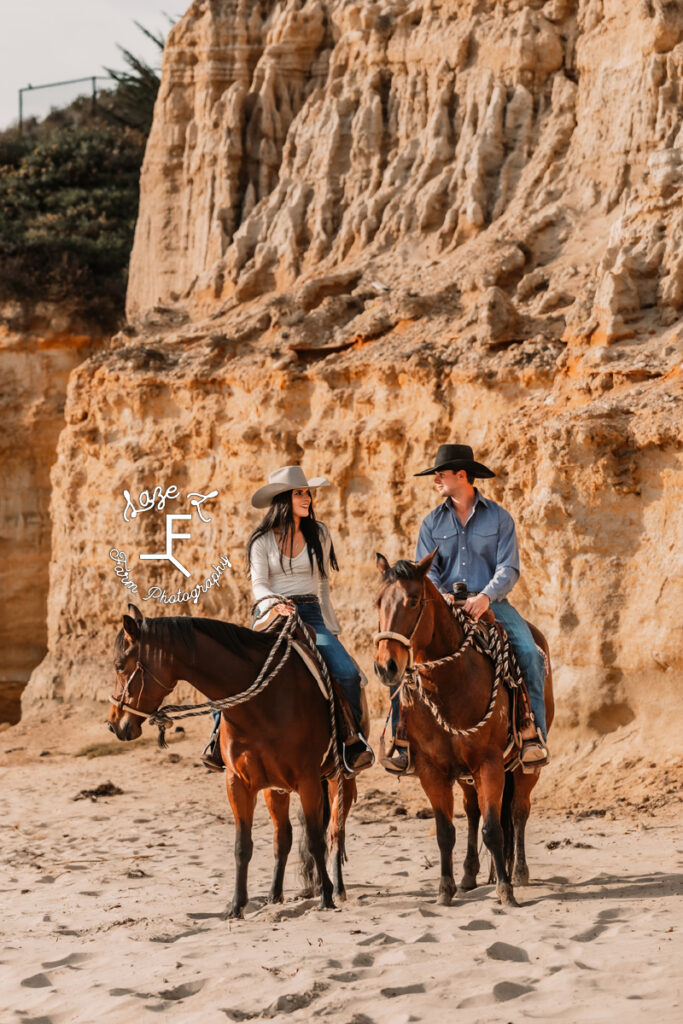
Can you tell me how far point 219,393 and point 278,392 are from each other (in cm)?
133

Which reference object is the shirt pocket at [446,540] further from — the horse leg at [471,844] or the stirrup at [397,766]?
the horse leg at [471,844]

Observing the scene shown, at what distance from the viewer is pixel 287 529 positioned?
787 centimetres

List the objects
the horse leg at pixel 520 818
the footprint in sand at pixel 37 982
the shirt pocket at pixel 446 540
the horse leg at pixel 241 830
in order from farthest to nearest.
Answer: the horse leg at pixel 520 818, the shirt pocket at pixel 446 540, the horse leg at pixel 241 830, the footprint in sand at pixel 37 982

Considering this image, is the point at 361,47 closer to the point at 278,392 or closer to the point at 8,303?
the point at 278,392

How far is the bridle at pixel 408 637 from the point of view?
6.40 meters

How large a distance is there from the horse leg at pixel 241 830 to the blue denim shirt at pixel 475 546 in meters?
1.78

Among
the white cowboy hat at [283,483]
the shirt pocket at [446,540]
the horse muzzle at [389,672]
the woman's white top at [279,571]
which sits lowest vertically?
the horse muzzle at [389,672]

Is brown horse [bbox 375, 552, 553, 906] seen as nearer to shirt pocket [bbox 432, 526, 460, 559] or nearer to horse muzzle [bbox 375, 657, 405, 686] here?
horse muzzle [bbox 375, 657, 405, 686]

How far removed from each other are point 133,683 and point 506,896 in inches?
100

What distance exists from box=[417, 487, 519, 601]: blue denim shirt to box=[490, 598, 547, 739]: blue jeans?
0.19 meters

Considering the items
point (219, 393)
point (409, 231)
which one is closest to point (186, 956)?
point (219, 393)

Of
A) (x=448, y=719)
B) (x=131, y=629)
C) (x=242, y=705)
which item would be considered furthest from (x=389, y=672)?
(x=131, y=629)

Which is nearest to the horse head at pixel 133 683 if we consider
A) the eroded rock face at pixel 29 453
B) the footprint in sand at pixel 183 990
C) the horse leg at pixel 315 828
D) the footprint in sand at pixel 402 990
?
the horse leg at pixel 315 828
